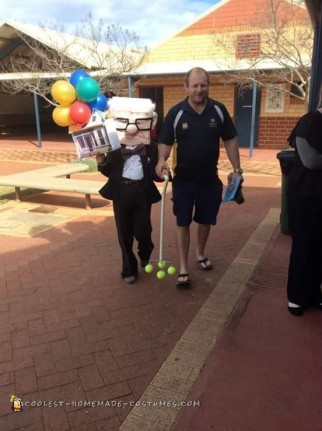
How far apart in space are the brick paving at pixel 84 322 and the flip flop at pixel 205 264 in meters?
0.08

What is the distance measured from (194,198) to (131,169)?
2.03 feet

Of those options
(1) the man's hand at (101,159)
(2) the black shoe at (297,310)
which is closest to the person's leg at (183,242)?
(1) the man's hand at (101,159)

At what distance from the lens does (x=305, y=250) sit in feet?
9.67

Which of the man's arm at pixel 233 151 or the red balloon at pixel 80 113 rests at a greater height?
the red balloon at pixel 80 113

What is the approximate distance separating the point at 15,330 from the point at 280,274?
2.41 m

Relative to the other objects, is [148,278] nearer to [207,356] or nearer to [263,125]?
[207,356]

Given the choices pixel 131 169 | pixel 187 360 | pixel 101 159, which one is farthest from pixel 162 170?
pixel 187 360

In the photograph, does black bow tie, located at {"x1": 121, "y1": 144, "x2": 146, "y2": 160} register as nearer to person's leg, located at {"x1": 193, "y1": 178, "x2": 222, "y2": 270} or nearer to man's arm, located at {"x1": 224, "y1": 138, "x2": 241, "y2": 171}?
person's leg, located at {"x1": 193, "y1": 178, "x2": 222, "y2": 270}

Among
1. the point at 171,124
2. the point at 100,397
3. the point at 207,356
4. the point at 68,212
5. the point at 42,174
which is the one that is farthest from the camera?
the point at 42,174

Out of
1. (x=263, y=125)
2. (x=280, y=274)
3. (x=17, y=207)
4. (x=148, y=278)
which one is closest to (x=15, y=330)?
(x=148, y=278)

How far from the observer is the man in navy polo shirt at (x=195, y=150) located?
3.31 m

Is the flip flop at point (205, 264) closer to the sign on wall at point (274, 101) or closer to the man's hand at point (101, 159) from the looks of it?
the man's hand at point (101, 159)

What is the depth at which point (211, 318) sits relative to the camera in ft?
10.2

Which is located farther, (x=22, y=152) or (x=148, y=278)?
(x=22, y=152)
